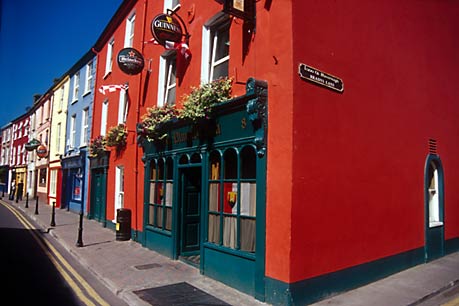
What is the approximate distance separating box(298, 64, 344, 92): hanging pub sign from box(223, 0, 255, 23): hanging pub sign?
65.9 inches

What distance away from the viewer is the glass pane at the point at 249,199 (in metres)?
6.40

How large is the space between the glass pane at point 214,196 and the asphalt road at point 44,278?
2.58 m

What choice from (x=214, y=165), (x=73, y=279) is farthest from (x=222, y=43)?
(x=73, y=279)

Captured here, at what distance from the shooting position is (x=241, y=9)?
6535mm

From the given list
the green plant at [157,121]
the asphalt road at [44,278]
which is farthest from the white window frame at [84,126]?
the green plant at [157,121]

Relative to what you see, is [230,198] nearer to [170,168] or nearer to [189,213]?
[189,213]

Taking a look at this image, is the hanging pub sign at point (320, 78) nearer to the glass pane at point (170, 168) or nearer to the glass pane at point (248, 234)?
the glass pane at point (248, 234)

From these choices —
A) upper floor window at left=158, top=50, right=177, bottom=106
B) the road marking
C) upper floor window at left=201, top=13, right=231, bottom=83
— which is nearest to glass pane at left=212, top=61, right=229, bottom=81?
upper floor window at left=201, top=13, right=231, bottom=83

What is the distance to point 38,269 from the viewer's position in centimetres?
791

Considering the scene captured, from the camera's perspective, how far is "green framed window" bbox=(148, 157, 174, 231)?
9.67 meters

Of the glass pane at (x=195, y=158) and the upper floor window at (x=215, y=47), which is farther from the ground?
the upper floor window at (x=215, y=47)

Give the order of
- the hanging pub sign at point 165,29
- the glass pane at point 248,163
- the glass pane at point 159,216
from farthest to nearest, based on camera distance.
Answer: the glass pane at point 159,216, the hanging pub sign at point 165,29, the glass pane at point 248,163

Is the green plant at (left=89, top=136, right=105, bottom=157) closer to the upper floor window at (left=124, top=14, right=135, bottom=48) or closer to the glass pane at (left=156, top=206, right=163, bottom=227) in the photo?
the upper floor window at (left=124, top=14, right=135, bottom=48)

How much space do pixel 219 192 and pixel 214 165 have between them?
671mm
